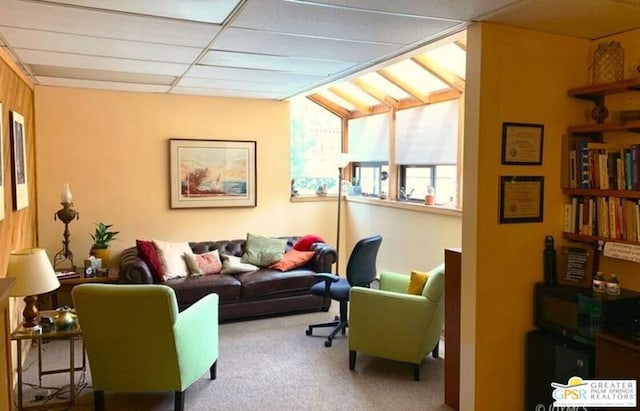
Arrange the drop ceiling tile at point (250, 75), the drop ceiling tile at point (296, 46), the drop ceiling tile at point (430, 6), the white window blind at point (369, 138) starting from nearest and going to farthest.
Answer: the drop ceiling tile at point (430, 6) → the drop ceiling tile at point (296, 46) → the drop ceiling tile at point (250, 75) → the white window blind at point (369, 138)

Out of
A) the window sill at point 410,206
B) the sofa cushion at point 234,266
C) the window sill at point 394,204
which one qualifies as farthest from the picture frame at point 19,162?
the window sill at point 410,206

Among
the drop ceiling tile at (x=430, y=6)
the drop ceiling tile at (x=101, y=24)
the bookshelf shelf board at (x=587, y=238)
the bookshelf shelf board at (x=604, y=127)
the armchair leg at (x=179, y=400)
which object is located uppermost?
the drop ceiling tile at (x=101, y=24)

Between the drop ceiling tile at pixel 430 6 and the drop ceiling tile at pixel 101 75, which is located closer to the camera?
the drop ceiling tile at pixel 430 6

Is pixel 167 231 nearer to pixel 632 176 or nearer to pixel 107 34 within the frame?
pixel 107 34

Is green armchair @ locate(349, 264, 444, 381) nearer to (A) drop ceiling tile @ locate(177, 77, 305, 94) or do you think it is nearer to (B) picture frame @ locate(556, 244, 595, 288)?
(B) picture frame @ locate(556, 244, 595, 288)

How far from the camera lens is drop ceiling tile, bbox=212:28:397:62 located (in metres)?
3.01

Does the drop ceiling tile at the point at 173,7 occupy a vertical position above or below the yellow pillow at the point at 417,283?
above

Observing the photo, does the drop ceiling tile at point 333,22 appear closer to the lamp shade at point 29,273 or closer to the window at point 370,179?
the lamp shade at point 29,273

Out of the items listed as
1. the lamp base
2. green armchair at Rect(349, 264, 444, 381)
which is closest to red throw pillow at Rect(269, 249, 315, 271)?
green armchair at Rect(349, 264, 444, 381)

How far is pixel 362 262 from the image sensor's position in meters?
4.18

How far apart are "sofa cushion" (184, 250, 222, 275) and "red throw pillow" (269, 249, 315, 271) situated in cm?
58

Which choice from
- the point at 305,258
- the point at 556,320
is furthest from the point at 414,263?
the point at 556,320

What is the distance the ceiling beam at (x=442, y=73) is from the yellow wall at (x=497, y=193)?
1.52 metres

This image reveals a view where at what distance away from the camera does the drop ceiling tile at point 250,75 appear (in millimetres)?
4090
